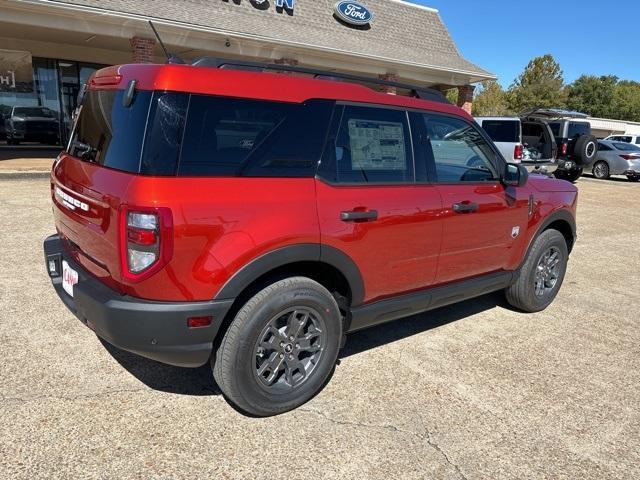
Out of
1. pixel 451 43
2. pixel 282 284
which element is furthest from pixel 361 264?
pixel 451 43

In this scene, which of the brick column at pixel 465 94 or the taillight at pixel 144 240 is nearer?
the taillight at pixel 144 240

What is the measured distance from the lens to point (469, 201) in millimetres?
3582

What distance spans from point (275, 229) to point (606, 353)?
2912 mm

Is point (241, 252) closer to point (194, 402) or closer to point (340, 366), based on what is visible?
point (194, 402)

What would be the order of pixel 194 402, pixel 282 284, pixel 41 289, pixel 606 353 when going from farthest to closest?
pixel 41 289
pixel 606 353
pixel 194 402
pixel 282 284

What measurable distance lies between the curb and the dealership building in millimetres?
3368

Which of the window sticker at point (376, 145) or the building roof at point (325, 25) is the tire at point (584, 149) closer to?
the building roof at point (325, 25)

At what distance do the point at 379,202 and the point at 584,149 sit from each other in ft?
49.2

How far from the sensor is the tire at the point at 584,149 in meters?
15.5

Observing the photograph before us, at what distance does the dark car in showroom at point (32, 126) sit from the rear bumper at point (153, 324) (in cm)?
1606

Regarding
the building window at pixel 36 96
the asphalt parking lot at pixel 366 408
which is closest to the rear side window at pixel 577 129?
the asphalt parking lot at pixel 366 408

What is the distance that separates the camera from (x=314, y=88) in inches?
113

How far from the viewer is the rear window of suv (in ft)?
7.79

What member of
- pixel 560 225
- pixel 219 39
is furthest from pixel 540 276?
pixel 219 39
